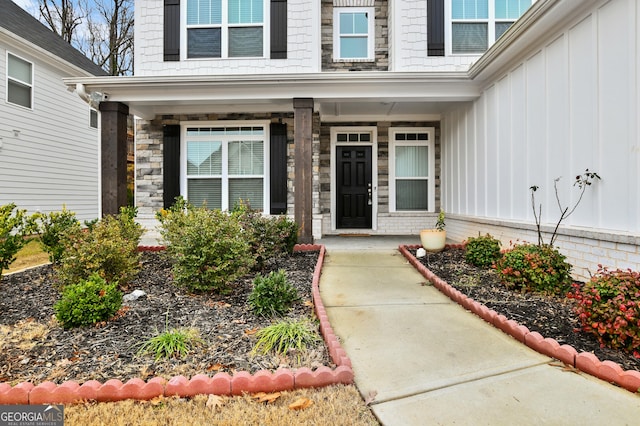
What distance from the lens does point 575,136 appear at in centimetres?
385

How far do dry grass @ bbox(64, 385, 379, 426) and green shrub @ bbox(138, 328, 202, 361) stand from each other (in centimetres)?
46

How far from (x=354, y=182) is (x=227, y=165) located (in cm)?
294

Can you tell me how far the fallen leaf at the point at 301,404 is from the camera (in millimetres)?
1843

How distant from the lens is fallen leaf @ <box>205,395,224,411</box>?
1869mm

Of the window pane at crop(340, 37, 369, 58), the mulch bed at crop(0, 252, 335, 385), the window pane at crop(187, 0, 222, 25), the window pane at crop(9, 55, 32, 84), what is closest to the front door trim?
the window pane at crop(340, 37, 369, 58)

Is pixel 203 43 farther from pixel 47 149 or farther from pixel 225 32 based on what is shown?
pixel 47 149

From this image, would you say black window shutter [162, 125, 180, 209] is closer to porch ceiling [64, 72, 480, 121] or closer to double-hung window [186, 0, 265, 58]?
porch ceiling [64, 72, 480, 121]

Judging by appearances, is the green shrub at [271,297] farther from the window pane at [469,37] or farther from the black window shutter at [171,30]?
the window pane at [469,37]

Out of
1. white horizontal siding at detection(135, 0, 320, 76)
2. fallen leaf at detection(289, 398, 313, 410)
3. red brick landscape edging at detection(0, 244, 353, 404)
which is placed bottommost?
fallen leaf at detection(289, 398, 313, 410)

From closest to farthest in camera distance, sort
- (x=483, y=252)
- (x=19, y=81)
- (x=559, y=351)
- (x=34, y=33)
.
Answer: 1. (x=559, y=351)
2. (x=483, y=252)
3. (x=19, y=81)
4. (x=34, y=33)

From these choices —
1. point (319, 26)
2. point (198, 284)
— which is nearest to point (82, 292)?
point (198, 284)

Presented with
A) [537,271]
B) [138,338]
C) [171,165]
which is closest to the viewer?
[138,338]

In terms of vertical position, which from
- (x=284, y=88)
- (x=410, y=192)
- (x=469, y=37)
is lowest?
(x=410, y=192)

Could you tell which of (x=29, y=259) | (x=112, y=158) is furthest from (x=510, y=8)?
(x=29, y=259)
